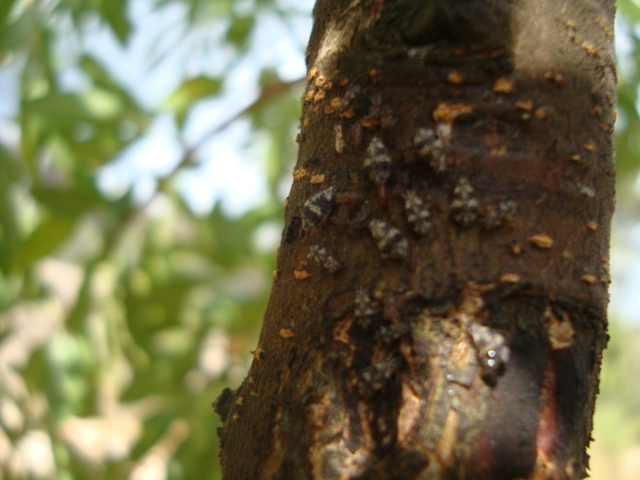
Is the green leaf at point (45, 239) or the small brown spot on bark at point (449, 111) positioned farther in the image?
the green leaf at point (45, 239)

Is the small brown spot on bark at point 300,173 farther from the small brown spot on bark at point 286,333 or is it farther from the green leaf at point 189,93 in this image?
the green leaf at point 189,93

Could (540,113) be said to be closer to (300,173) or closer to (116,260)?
(300,173)

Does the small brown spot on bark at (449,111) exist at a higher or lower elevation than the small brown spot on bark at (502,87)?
lower

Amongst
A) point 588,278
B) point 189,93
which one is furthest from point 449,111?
point 189,93

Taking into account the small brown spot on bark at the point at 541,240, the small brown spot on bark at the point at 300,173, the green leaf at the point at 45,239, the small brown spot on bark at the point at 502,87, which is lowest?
the small brown spot on bark at the point at 541,240

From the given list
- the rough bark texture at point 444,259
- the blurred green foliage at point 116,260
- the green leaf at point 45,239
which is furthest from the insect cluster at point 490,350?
the green leaf at point 45,239

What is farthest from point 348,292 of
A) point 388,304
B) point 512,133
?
point 512,133

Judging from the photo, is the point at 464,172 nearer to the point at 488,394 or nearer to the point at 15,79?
the point at 488,394

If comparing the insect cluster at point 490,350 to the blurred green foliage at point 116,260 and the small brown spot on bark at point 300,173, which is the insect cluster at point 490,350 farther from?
the blurred green foliage at point 116,260
